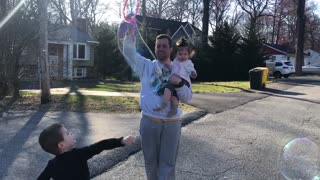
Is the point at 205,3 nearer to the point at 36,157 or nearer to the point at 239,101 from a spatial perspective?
the point at 239,101

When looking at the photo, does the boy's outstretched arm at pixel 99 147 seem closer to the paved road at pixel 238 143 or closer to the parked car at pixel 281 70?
the paved road at pixel 238 143

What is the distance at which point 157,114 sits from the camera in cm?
434

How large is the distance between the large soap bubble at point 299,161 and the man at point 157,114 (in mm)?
2018

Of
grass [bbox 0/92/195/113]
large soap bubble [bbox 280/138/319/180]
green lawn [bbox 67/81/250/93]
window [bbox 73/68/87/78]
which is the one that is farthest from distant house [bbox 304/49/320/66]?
large soap bubble [bbox 280/138/319/180]

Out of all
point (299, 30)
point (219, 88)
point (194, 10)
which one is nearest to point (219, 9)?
point (194, 10)

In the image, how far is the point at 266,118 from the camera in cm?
1178

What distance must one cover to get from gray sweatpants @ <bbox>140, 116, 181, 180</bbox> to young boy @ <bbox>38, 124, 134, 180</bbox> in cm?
78

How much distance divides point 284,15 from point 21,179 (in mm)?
82570

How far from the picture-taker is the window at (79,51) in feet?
136

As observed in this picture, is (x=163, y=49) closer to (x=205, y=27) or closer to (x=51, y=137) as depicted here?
(x=51, y=137)

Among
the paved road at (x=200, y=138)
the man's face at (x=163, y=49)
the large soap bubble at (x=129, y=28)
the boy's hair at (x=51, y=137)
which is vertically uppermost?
the large soap bubble at (x=129, y=28)

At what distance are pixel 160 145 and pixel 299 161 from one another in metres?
2.36

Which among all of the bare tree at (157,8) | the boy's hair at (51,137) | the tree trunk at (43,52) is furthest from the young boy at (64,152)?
the bare tree at (157,8)

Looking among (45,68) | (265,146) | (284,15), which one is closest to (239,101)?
(45,68)
